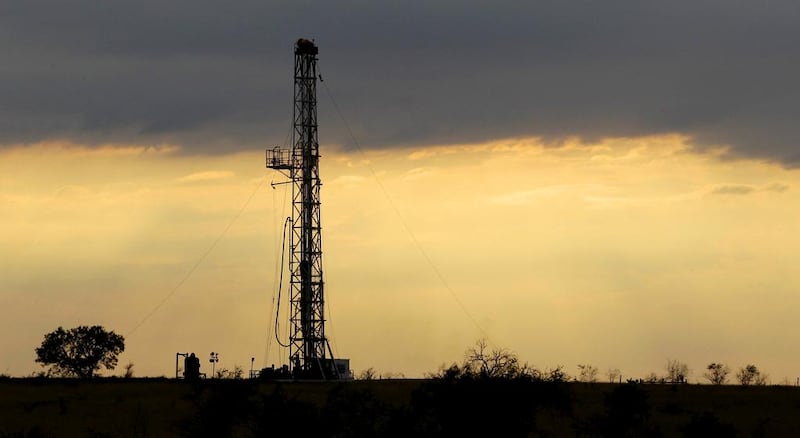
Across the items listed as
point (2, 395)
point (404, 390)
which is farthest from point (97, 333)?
point (404, 390)

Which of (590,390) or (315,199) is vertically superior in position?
(315,199)

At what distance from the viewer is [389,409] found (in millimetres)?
40469

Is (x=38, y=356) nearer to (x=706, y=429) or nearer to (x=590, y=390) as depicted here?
(x=590, y=390)

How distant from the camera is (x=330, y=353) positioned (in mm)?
81688

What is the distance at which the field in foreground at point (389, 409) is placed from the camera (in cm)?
4044

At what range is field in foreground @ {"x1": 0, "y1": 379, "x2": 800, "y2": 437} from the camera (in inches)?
1592

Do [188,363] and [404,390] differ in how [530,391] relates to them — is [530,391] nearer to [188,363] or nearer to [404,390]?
[404,390]

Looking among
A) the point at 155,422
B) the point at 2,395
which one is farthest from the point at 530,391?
the point at 2,395

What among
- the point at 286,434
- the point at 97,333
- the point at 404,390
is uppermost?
the point at 97,333

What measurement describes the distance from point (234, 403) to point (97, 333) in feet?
193

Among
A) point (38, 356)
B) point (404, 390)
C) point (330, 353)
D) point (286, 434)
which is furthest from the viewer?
point (38, 356)

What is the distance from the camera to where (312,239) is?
82312 millimetres

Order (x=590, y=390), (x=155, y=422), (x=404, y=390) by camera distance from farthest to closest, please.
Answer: (x=590, y=390) < (x=404, y=390) < (x=155, y=422)

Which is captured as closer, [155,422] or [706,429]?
[706,429]
